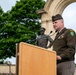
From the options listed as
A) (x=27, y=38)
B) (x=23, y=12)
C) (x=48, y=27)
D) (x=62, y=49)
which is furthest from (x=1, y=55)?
(x=62, y=49)

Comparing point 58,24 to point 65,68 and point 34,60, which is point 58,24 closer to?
point 65,68

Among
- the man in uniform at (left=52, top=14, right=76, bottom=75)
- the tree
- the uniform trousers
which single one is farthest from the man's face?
the tree

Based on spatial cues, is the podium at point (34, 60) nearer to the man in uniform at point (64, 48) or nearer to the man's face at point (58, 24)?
the man in uniform at point (64, 48)

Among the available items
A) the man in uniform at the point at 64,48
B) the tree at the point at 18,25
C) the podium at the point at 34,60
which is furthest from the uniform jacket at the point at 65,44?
the tree at the point at 18,25

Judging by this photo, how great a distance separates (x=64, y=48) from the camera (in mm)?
4625

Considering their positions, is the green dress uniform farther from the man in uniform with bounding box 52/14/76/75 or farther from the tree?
the tree

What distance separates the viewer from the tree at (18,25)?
98.9 ft

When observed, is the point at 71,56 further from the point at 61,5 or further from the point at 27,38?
the point at 27,38

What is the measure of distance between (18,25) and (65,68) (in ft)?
88.2

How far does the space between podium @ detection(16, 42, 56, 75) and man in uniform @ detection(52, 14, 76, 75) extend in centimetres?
17

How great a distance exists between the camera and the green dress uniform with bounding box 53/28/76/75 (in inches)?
178

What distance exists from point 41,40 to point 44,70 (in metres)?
6.19

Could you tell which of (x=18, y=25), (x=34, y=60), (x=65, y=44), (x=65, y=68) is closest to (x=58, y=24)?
(x=65, y=44)

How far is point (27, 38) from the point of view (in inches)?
1175
